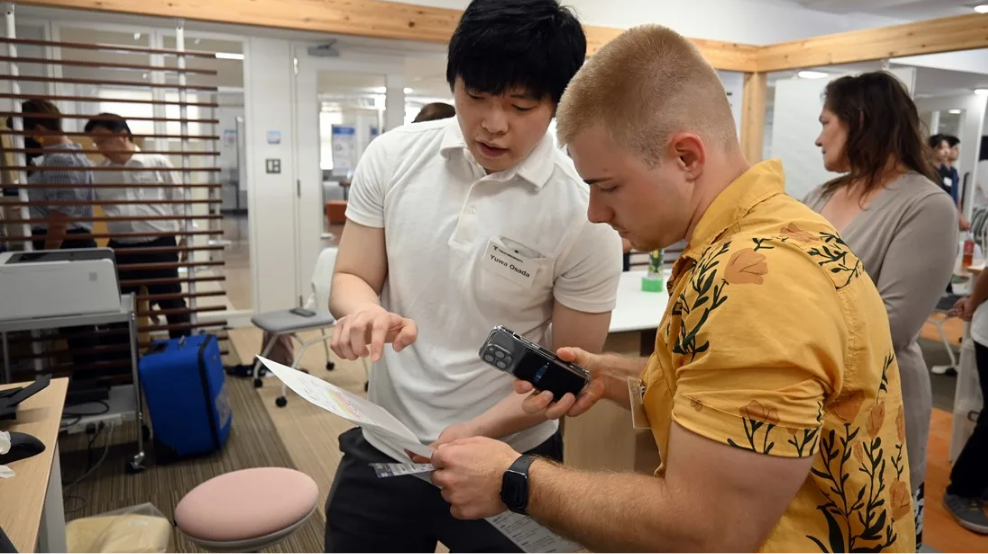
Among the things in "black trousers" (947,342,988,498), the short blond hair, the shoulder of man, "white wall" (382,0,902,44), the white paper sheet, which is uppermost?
"white wall" (382,0,902,44)

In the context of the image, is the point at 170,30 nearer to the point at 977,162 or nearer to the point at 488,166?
the point at 488,166

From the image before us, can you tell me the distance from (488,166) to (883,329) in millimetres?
740

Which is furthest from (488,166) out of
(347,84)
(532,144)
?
(347,84)

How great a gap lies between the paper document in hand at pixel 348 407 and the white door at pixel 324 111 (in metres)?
4.98

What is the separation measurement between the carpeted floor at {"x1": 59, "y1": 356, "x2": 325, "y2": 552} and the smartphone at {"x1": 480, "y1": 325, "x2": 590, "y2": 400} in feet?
6.53

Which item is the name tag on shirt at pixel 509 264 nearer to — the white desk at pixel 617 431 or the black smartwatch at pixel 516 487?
the black smartwatch at pixel 516 487

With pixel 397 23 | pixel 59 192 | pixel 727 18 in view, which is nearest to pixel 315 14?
pixel 397 23

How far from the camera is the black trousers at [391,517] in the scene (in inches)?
53.1

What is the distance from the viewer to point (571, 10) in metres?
1.27

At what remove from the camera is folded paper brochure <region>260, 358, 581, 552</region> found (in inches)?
41.6

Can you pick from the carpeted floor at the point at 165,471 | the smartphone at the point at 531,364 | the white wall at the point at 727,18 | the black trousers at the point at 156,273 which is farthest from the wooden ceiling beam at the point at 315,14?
the smartphone at the point at 531,364

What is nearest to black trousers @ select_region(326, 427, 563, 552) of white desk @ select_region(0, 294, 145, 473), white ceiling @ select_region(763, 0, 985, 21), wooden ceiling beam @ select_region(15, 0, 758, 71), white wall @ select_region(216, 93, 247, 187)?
white desk @ select_region(0, 294, 145, 473)

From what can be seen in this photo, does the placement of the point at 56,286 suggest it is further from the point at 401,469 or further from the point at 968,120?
the point at 968,120

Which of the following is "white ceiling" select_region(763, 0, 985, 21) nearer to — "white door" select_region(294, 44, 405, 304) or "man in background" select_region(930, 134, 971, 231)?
"man in background" select_region(930, 134, 971, 231)
